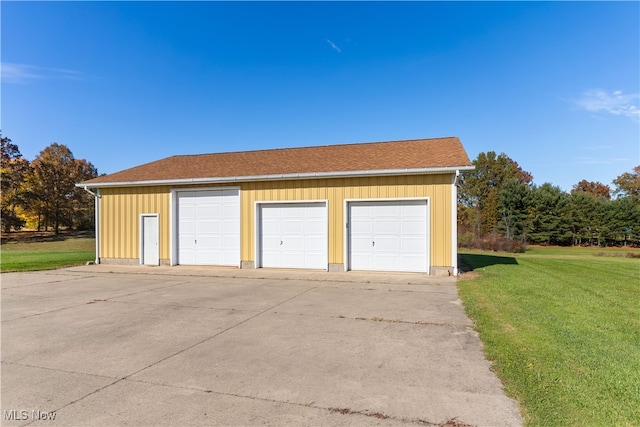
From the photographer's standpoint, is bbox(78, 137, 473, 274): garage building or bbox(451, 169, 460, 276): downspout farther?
bbox(78, 137, 473, 274): garage building

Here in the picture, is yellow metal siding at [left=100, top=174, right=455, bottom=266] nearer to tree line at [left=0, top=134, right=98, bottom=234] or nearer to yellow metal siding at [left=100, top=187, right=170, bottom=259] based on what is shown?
yellow metal siding at [left=100, top=187, right=170, bottom=259]

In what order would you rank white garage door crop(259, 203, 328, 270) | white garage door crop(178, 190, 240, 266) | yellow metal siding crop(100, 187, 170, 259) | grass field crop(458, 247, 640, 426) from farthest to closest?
yellow metal siding crop(100, 187, 170, 259)
white garage door crop(178, 190, 240, 266)
white garage door crop(259, 203, 328, 270)
grass field crop(458, 247, 640, 426)

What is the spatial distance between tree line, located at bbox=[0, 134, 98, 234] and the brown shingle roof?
31.3m

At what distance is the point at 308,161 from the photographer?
44.8 feet

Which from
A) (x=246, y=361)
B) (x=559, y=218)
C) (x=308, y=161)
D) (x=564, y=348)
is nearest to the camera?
(x=246, y=361)

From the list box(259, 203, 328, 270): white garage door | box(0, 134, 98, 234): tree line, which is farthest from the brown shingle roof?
box(0, 134, 98, 234): tree line

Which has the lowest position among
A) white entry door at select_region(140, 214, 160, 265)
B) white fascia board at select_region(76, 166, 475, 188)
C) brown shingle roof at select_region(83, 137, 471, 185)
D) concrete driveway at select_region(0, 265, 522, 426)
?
concrete driveway at select_region(0, 265, 522, 426)

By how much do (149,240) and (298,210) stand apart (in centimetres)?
624

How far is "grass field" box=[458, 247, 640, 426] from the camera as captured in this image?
2.90 m

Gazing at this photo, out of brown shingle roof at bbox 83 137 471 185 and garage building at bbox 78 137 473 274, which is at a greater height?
brown shingle roof at bbox 83 137 471 185

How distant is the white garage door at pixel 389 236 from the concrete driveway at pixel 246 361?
331 cm

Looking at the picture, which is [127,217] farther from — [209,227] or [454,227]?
[454,227]

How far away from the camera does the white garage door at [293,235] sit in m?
12.2

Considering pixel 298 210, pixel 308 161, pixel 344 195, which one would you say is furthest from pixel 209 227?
pixel 344 195
